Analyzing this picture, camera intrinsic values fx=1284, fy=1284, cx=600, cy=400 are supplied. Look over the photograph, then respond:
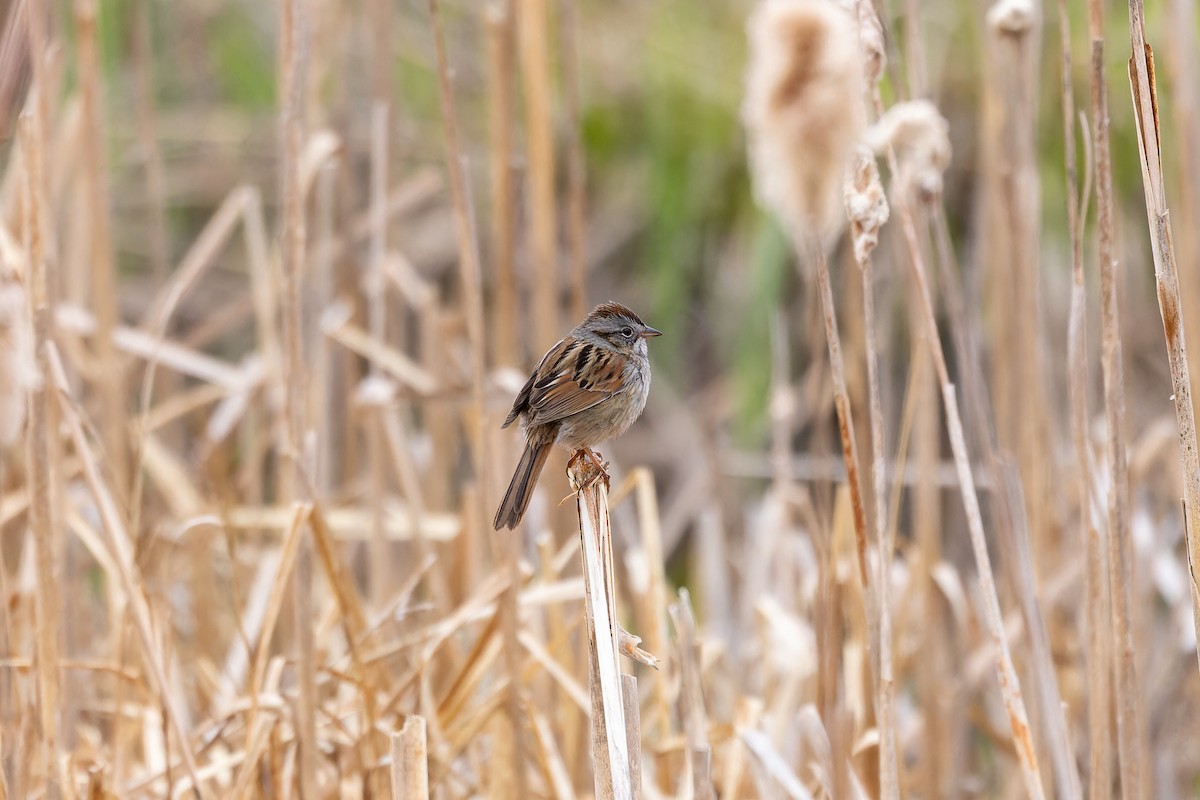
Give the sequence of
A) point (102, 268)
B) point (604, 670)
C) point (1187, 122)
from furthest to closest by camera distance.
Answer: point (102, 268) < point (1187, 122) < point (604, 670)

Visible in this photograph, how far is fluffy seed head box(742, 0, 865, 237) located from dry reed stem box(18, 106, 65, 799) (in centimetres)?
101

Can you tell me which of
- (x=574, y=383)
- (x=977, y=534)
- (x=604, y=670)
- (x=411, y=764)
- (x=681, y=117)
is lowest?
(x=411, y=764)

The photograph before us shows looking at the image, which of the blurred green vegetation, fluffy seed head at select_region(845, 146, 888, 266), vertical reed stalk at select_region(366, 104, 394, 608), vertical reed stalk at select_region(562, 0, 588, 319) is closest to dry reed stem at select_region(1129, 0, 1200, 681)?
fluffy seed head at select_region(845, 146, 888, 266)

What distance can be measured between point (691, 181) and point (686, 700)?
112 inches

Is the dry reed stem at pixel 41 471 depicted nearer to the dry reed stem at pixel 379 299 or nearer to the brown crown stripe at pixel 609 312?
the dry reed stem at pixel 379 299

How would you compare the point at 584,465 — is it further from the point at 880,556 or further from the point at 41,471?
the point at 41,471

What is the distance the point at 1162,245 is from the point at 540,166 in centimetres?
135

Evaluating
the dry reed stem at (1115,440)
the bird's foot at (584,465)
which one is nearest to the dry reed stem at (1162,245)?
the dry reed stem at (1115,440)

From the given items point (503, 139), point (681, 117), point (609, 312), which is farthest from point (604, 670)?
point (681, 117)

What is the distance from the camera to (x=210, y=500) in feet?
9.62

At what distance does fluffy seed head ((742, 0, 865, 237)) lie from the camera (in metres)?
1.59

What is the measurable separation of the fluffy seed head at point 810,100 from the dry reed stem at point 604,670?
46cm

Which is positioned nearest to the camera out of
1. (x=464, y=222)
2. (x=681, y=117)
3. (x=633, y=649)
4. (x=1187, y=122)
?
(x=633, y=649)

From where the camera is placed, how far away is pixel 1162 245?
1.46 m
